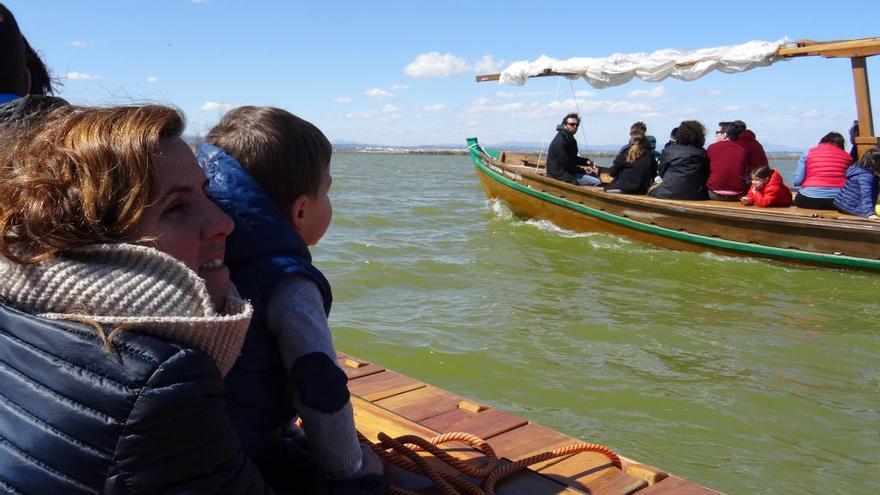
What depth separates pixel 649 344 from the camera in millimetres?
5570

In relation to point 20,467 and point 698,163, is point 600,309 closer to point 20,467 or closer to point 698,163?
point 698,163

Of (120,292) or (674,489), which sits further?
(674,489)

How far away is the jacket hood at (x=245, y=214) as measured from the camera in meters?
1.57

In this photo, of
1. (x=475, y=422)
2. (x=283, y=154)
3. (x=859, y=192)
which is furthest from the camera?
(x=859, y=192)

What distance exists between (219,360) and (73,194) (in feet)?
0.96

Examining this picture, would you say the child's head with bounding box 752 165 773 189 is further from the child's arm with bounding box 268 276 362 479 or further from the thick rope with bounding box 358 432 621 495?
the child's arm with bounding box 268 276 362 479

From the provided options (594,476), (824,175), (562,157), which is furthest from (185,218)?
(562,157)

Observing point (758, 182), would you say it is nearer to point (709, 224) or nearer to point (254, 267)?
point (709, 224)

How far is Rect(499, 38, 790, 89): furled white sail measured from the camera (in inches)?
417

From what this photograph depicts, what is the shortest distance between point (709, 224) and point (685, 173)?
0.81 meters

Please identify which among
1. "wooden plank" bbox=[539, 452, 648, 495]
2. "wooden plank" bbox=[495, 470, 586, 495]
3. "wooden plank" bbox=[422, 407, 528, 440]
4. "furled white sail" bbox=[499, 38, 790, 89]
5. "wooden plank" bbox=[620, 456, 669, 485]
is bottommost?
"wooden plank" bbox=[620, 456, 669, 485]

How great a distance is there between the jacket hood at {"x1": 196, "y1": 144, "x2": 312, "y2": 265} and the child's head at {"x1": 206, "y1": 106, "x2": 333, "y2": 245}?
0.10 meters

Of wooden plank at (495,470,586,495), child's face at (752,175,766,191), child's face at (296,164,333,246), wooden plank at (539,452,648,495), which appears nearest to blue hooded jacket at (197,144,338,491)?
child's face at (296,164,333,246)

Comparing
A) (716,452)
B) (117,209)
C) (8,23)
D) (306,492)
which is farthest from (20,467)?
(716,452)
